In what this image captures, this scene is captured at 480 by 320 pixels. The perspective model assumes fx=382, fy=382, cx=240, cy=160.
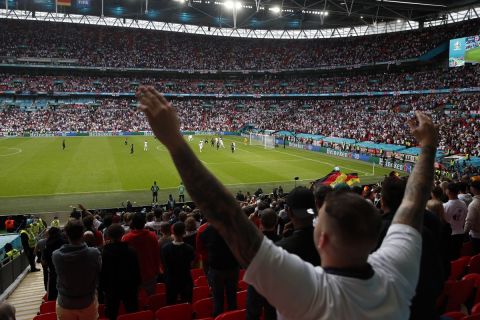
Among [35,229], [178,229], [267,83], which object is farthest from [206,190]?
[267,83]

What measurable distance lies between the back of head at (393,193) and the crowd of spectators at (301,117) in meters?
36.6

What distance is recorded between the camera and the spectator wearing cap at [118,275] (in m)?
5.78

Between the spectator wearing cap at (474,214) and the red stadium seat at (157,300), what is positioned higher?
the spectator wearing cap at (474,214)

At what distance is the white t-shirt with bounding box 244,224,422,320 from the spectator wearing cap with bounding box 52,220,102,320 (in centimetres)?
392

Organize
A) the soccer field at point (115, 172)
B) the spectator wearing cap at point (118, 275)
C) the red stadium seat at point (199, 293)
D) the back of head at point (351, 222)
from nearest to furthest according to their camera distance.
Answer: the back of head at point (351, 222) < the spectator wearing cap at point (118, 275) < the red stadium seat at point (199, 293) < the soccer field at point (115, 172)

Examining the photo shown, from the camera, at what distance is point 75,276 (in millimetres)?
5152

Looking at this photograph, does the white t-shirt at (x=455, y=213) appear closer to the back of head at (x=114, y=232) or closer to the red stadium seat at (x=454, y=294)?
the red stadium seat at (x=454, y=294)

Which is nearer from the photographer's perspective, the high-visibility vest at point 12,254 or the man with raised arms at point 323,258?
the man with raised arms at point 323,258

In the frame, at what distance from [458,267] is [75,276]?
21.9ft

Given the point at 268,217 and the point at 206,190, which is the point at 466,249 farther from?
the point at 206,190

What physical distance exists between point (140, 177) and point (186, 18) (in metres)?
63.5

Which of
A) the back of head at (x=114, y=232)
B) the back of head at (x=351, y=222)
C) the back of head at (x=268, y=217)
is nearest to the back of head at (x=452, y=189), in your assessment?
the back of head at (x=268, y=217)

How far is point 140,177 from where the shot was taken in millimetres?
30375

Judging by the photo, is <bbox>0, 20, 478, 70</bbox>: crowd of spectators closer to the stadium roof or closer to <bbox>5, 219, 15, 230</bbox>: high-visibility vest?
the stadium roof
